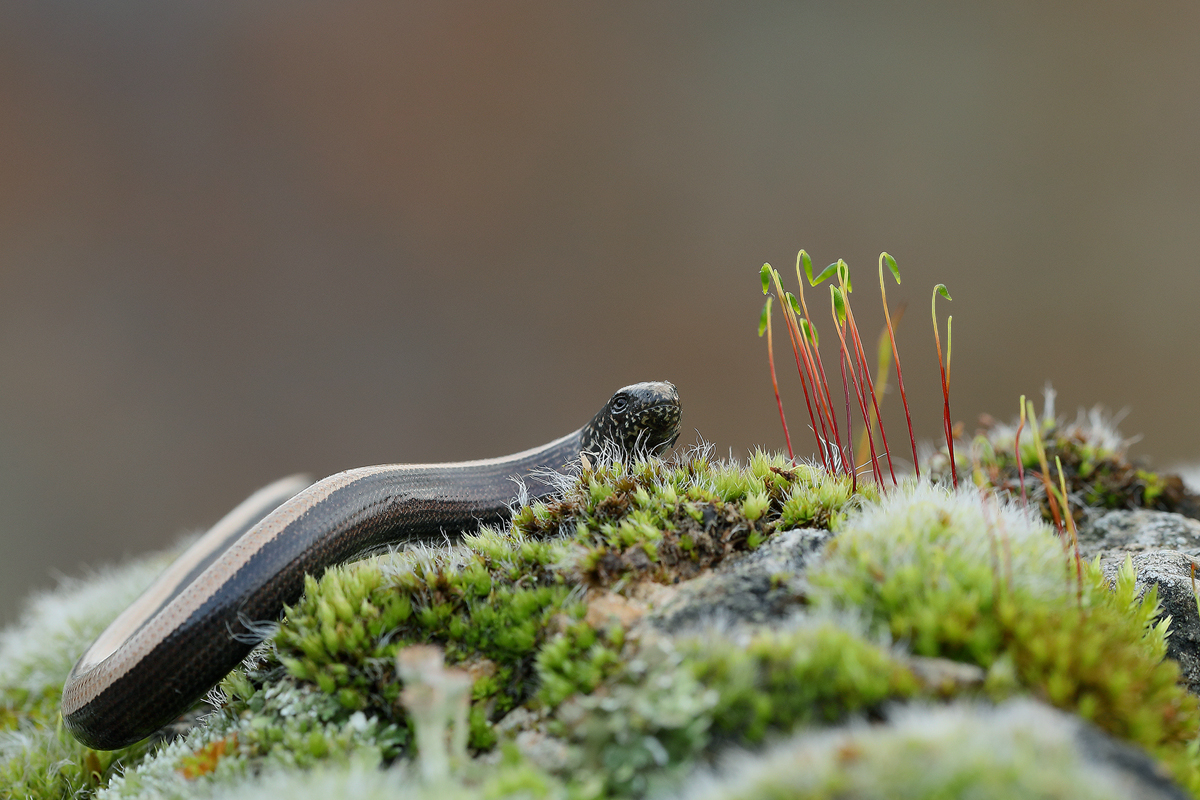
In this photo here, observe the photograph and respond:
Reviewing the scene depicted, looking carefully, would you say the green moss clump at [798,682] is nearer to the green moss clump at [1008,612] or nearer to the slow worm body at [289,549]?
the green moss clump at [1008,612]

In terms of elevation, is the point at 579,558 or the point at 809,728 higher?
the point at 579,558

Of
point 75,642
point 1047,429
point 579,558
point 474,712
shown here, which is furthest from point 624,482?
point 75,642

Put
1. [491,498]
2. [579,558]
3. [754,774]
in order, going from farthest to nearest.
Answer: [491,498] → [579,558] → [754,774]

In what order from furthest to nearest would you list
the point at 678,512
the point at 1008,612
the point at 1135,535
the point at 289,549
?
the point at 1135,535 → the point at 289,549 → the point at 678,512 → the point at 1008,612

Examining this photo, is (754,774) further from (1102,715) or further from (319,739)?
(319,739)

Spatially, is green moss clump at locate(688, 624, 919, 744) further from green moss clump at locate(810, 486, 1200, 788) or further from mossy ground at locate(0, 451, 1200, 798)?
green moss clump at locate(810, 486, 1200, 788)

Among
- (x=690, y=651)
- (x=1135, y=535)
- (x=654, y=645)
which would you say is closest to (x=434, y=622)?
(x=654, y=645)

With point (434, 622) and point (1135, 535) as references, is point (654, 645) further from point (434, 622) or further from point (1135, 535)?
point (1135, 535)
